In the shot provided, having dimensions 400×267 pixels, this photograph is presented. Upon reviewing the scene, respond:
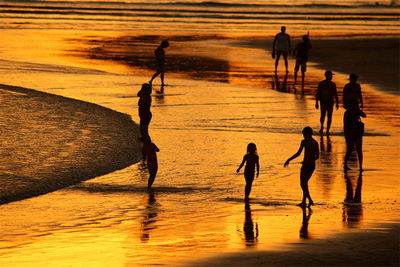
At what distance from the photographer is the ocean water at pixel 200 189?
32.5 ft

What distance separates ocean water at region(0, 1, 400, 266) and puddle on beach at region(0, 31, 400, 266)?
0.8 inches

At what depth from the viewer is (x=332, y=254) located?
9398mm

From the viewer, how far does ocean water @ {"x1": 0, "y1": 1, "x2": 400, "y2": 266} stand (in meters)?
9.90

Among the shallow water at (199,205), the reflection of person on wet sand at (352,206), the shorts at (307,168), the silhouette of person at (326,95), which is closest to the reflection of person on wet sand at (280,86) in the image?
the shallow water at (199,205)

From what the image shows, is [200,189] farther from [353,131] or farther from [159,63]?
[159,63]

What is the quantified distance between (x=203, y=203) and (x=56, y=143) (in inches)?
221

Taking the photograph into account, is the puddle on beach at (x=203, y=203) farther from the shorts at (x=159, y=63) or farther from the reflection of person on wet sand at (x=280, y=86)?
the reflection of person on wet sand at (x=280, y=86)

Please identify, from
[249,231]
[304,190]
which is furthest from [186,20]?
[249,231]

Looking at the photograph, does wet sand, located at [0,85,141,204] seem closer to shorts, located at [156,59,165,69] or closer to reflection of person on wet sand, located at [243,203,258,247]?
reflection of person on wet sand, located at [243,203,258,247]

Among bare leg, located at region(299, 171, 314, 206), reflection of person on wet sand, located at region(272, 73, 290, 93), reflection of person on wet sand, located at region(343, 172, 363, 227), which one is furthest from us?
reflection of person on wet sand, located at region(272, 73, 290, 93)

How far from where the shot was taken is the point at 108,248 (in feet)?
31.7

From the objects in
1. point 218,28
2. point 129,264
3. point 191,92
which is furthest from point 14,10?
point 129,264

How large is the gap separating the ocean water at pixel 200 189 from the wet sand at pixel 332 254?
0.89 ft

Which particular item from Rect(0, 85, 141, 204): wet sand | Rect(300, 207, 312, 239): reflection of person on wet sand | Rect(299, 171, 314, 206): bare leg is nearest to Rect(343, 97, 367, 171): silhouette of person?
Rect(299, 171, 314, 206): bare leg
